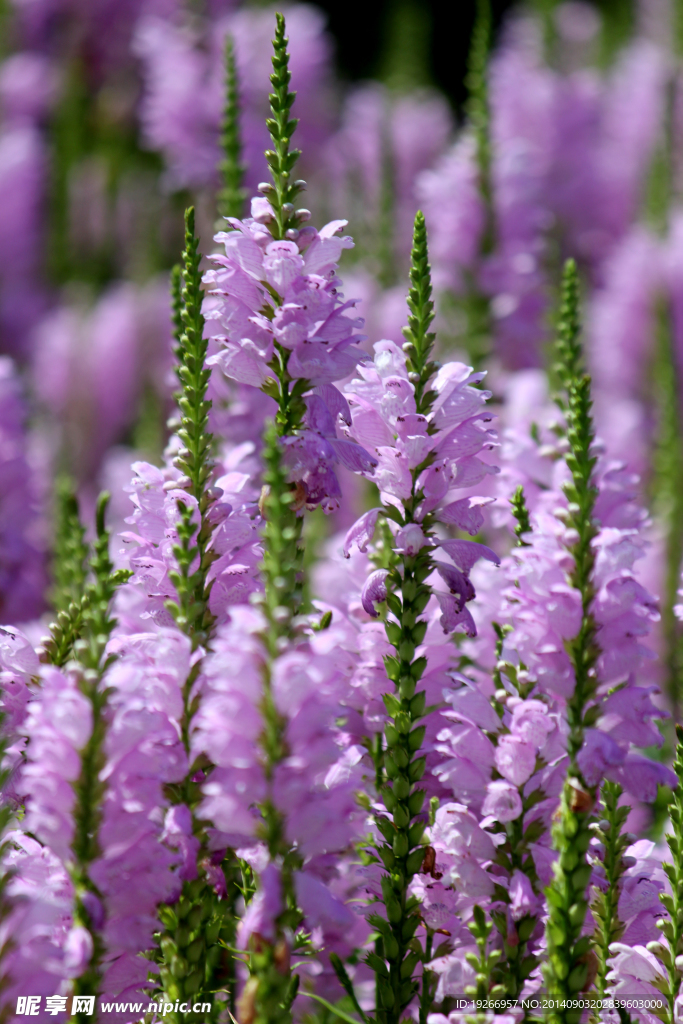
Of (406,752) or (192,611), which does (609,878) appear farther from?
(192,611)

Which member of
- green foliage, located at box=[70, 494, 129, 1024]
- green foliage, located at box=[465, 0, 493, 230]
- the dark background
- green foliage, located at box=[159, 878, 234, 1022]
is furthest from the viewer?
the dark background

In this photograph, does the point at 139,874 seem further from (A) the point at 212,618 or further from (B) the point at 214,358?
(B) the point at 214,358

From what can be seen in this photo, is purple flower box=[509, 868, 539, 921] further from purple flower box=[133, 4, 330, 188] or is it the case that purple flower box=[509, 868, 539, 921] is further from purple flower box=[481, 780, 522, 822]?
purple flower box=[133, 4, 330, 188]

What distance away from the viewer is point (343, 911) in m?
0.81

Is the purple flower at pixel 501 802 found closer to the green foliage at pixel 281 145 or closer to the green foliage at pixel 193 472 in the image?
the green foliage at pixel 193 472

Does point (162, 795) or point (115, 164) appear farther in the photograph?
point (115, 164)

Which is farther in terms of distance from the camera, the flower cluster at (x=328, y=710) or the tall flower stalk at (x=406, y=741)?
the tall flower stalk at (x=406, y=741)

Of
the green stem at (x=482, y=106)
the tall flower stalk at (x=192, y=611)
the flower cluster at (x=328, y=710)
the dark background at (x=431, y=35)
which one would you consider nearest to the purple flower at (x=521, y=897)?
the flower cluster at (x=328, y=710)

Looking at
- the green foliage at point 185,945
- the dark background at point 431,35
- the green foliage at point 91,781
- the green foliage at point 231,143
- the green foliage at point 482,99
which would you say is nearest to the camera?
the green foliage at point 91,781

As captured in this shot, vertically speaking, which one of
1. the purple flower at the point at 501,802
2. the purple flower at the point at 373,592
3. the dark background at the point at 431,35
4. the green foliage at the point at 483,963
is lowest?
the green foliage at the point at 483,963

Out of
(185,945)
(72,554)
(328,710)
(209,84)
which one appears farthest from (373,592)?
(209,84)

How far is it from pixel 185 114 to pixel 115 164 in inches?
51.4

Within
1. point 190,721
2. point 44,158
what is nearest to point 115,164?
point 44,158

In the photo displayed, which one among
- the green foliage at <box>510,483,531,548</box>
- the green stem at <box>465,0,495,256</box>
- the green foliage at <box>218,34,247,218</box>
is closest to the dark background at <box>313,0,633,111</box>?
the green stem at <box>465,0,495,256</box>
